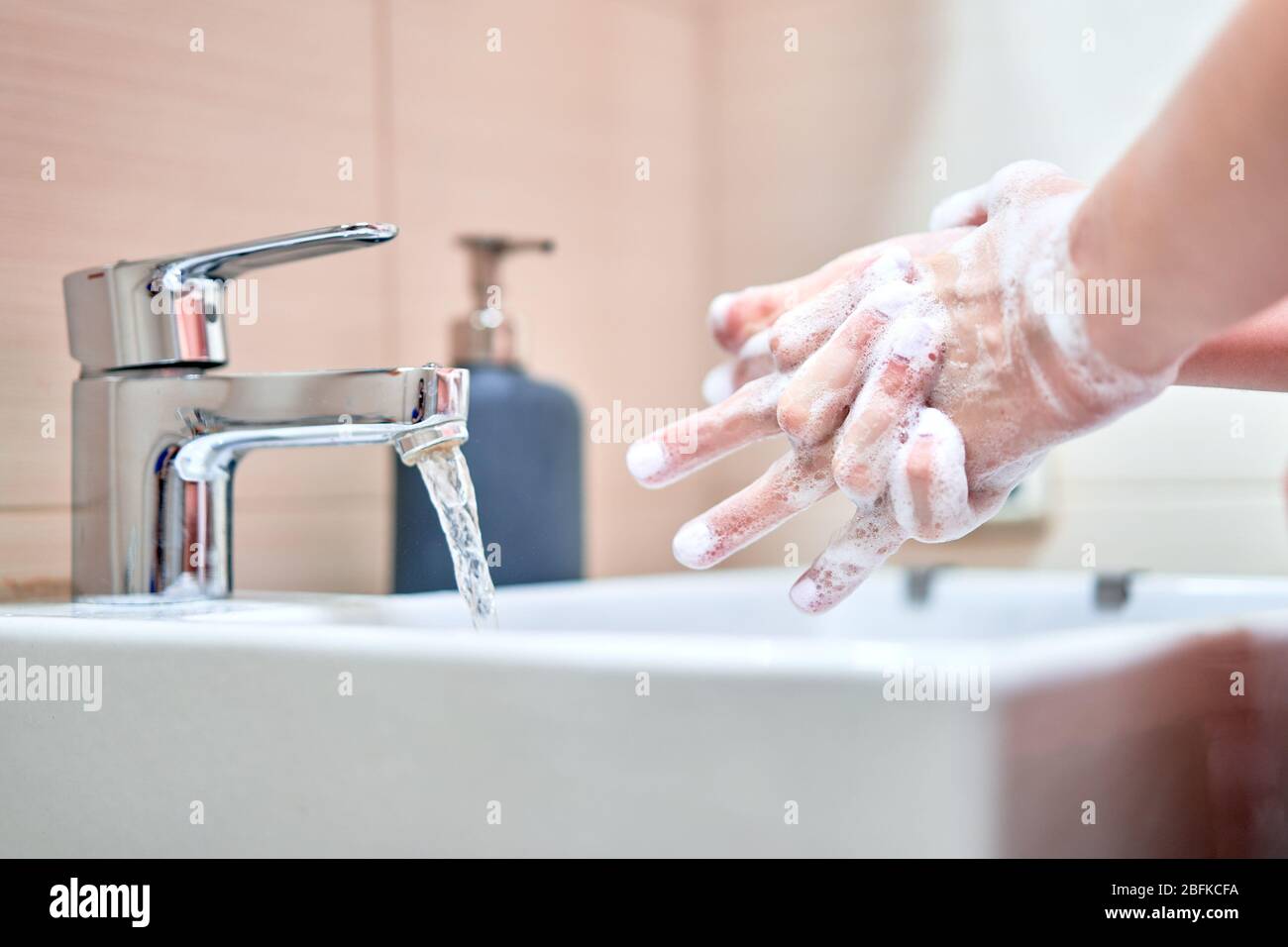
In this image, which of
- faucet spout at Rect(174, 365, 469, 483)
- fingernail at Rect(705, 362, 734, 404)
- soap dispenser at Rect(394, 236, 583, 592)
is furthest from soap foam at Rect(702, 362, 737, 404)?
soap dispenser at Rect(394, 236, 583, 592)

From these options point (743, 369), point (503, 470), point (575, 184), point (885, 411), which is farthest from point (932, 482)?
point (575, 184)

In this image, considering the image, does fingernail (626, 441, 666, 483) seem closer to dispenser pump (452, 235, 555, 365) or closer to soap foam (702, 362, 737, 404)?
soap foam (702, 362, 737, 404)

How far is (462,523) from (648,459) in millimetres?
122

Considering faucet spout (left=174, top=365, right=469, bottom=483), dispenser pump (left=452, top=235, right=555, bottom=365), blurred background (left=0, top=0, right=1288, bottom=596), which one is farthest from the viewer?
dispenser pump (left=452, top=235, right=555, bottom=365)

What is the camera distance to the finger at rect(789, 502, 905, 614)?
45 cm

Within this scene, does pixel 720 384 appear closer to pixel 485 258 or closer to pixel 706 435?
pixel 706 435

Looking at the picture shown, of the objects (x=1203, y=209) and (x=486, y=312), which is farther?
(x=486, y=312)

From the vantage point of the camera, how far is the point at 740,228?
108cm

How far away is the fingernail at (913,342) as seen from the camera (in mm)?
439

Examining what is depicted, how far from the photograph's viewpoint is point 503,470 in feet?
2.49

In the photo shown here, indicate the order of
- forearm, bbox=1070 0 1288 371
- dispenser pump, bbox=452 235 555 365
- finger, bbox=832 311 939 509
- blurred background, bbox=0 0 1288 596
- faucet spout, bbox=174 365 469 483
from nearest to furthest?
forearm, bbox=1070 0 1288 371
finger, bbox=832 311 939 509
faucet spout, bbox=174 365 469 483
blurred background, bbox=0 0 1288 596
dispenser pump, bbox=452 235 555 365

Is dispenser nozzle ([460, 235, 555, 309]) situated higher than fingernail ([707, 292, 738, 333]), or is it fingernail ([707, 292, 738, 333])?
dispenser nozzle ([460, 235, 555, 309])
